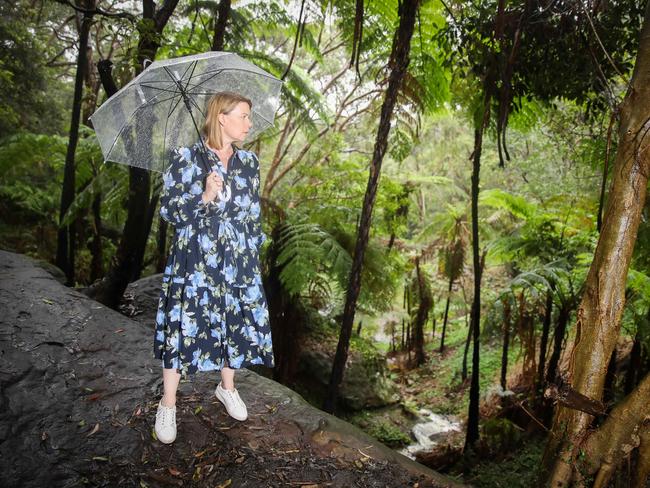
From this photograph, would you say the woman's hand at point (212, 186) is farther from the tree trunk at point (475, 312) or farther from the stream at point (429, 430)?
the stream at point (429, 430)

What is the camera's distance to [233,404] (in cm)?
248

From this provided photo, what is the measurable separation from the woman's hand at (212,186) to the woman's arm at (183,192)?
0.16 ft

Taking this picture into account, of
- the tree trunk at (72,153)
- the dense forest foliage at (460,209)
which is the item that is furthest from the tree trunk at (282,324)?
the tree trunk at (72,153)

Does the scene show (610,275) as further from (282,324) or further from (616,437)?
(282,324)

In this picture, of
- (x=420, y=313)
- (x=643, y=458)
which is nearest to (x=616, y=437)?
(x=643, y=458)

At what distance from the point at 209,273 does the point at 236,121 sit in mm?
825

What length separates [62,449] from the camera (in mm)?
2086

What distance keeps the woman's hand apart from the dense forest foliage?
114cm

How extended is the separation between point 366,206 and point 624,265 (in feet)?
6.38

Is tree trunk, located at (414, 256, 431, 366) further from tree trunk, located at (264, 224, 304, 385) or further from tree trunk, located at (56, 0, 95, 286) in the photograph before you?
tree trunk, located at (56, 0, 95, 286)

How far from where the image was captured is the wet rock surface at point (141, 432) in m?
2.04

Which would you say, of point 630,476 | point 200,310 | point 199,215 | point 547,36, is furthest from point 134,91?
point 630,476

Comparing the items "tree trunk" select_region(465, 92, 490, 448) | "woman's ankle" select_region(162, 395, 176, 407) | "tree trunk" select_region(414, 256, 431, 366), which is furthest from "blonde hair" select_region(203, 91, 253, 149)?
"tree trunk" select_region(414, 256, 431, 366)

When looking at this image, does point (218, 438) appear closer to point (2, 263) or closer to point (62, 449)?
point (62, 449)
